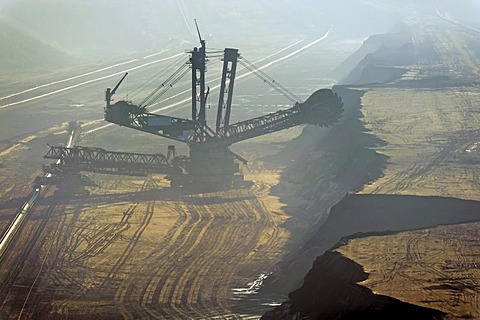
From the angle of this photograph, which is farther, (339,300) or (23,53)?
(23,53)

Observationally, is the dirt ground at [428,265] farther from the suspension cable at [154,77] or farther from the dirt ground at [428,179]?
the suspension cable at [154,77]

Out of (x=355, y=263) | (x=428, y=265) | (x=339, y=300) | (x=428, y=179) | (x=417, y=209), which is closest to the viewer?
(x=339, y=300)

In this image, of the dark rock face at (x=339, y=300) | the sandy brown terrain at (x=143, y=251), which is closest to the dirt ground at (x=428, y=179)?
the dark rock face at (x=339, y=300)

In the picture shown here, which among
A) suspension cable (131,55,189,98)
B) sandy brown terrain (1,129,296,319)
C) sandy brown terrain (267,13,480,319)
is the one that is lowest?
suspension cable (131,55,189,98)

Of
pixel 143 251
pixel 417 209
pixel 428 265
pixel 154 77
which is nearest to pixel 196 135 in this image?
pixel 143 251

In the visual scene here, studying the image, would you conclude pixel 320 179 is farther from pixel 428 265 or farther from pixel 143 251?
pixel 428 265

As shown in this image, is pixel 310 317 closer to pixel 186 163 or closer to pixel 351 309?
pixel 351 309

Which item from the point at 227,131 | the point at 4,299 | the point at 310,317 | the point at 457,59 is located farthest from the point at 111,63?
the point at 310,317

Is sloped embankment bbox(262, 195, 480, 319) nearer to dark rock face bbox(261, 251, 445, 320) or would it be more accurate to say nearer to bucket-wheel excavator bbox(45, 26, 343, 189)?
dark rock face bbox(261, 251, 445, 320)

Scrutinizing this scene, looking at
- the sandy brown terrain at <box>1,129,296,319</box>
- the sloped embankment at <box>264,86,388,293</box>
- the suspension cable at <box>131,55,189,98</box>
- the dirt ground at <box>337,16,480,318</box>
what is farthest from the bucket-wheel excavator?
the suspension cable at <box>131,55,189,98</box>
